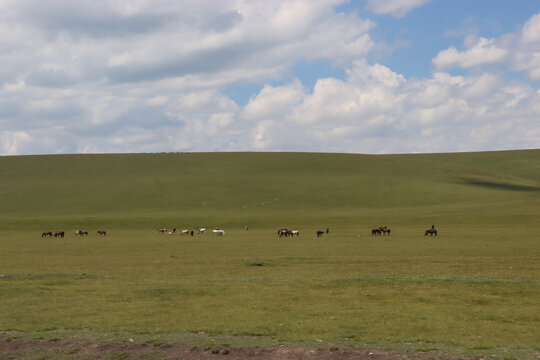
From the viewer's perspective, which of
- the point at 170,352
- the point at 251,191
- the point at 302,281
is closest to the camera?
the point at 170,352

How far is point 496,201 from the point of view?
10319 centimetres

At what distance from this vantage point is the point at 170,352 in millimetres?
16078

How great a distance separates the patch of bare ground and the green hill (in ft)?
212

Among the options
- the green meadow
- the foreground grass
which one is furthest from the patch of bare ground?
the foreground grass

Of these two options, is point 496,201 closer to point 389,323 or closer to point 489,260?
point 489,260

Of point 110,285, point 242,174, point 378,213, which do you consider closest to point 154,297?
point 110,285

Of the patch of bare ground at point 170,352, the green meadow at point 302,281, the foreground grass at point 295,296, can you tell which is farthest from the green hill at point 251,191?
the patch of bare ground at point 170,352

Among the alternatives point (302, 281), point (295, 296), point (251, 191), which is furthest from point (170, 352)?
point (251, 191)

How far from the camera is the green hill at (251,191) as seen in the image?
90.2m

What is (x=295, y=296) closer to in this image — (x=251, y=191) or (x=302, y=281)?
(x=302, y=281)

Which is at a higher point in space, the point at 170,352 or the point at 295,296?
the point at 295,296

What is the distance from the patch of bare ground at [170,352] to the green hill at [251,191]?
64624 mm

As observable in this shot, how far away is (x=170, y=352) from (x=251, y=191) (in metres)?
108

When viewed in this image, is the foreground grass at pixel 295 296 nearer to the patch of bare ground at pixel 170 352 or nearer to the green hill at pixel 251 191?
the patch of bare ground at pixel 170 352
